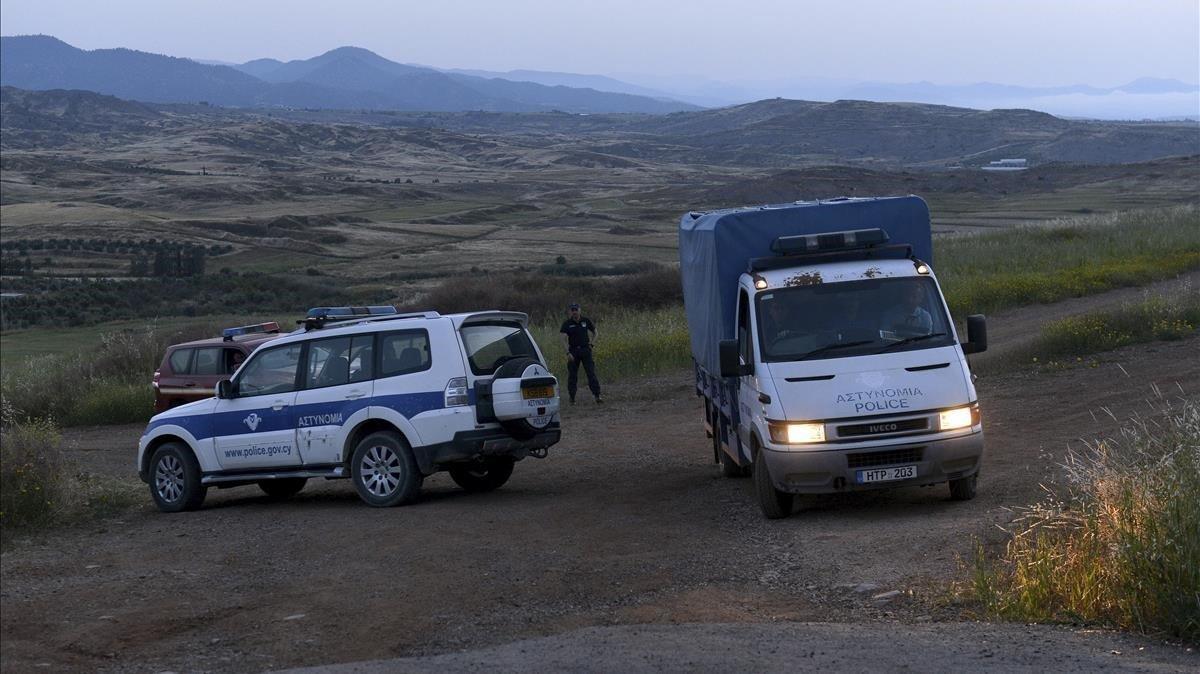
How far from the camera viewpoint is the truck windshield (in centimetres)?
1150

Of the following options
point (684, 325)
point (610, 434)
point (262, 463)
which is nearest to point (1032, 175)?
point (684, 325)

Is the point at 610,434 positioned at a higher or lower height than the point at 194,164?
lower

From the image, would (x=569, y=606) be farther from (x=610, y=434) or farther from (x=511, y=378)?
(x=610, y=434)

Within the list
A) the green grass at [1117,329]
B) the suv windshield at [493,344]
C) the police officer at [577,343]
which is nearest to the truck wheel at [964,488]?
the suv windshield at [493,344]

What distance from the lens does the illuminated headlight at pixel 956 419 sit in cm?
1101

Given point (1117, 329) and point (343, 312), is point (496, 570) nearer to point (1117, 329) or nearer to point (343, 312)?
point (343, 312)

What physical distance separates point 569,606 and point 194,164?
152908mm

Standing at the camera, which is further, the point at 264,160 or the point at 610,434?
the point at 264,160

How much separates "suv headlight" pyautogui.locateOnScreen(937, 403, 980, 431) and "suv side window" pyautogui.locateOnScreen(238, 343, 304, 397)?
6295mm

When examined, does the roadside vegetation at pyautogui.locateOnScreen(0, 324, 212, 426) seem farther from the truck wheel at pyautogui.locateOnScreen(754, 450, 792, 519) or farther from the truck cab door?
the truck wheel at pyautogui.locateOnScreen(754, 450, 792, 519)

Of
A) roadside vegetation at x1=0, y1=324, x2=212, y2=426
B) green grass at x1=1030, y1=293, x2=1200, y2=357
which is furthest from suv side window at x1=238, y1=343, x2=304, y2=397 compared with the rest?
green grass at x1=1030, y1=293, x2=1200, y2=357

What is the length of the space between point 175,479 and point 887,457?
287 inches

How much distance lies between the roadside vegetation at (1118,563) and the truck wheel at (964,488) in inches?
102

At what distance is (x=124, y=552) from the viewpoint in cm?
1068
